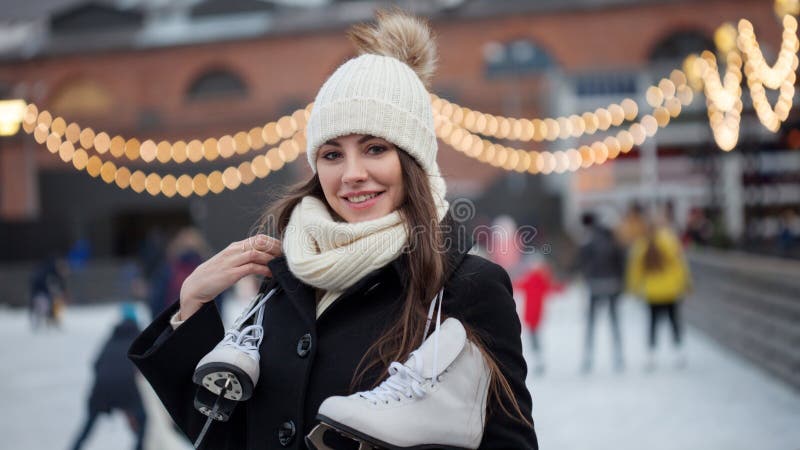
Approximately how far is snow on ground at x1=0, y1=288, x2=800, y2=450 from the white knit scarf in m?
4.44

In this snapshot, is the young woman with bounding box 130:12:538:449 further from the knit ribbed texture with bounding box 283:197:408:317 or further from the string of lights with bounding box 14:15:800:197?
the string of lights with bounding box 14:15:800:197

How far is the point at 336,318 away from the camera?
1.73 m

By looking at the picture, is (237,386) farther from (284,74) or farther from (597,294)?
(284,74)

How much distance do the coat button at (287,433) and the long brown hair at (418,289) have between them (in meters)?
0.16

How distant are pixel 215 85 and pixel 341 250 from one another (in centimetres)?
2863

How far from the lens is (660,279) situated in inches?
349

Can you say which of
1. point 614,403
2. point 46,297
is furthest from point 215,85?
point 614,403

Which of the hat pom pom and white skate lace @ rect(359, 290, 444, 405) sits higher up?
the hat pom pom

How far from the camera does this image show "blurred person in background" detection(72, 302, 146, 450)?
5234mm

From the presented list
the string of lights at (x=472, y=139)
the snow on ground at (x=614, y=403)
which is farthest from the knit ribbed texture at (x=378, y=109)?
the string of lights at (x=472, y=139)

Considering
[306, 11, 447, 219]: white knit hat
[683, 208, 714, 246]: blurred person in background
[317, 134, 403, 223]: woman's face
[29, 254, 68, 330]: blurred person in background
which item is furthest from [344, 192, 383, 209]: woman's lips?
[29, 254, 68, 330]: blurred person in background

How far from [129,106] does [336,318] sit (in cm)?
2920

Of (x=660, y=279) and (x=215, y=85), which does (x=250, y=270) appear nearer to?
(x=660, y=279)

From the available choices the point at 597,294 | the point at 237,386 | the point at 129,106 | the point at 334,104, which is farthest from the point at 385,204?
the point at 129,106
